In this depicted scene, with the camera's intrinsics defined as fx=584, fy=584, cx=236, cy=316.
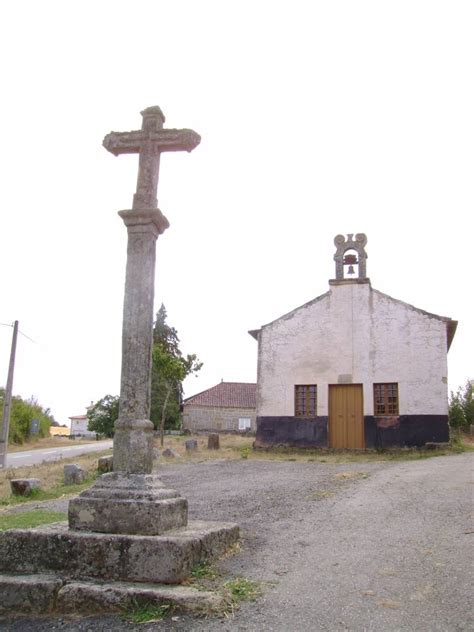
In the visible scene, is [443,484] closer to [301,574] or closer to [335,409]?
[301,574]

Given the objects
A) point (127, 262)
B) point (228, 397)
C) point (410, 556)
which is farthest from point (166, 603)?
point (228, 397)

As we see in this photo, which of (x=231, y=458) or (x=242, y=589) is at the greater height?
(x=231, y=458)

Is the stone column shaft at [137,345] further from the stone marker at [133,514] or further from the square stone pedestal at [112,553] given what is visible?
the square stone pedestal at [112,553]

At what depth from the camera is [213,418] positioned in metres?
50.4

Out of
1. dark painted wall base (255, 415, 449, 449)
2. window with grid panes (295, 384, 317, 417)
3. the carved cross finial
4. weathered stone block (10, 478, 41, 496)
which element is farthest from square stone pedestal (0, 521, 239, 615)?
window with grid panes (295, 384, 317, 417)

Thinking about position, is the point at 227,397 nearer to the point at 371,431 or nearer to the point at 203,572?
the point at 371,431

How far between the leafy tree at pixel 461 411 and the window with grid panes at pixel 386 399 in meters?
11.9

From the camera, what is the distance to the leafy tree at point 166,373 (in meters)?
23.4

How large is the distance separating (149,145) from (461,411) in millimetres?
27766

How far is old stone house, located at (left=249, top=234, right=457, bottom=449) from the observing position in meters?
19.1

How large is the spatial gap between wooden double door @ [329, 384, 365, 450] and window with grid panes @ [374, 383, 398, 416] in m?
0.50

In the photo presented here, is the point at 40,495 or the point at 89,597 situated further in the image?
the point at 40,495

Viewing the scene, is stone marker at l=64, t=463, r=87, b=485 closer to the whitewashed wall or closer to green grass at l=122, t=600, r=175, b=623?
green grass at l=122, t=600, r=175, b=623

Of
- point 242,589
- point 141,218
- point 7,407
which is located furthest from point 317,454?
point 242,589
